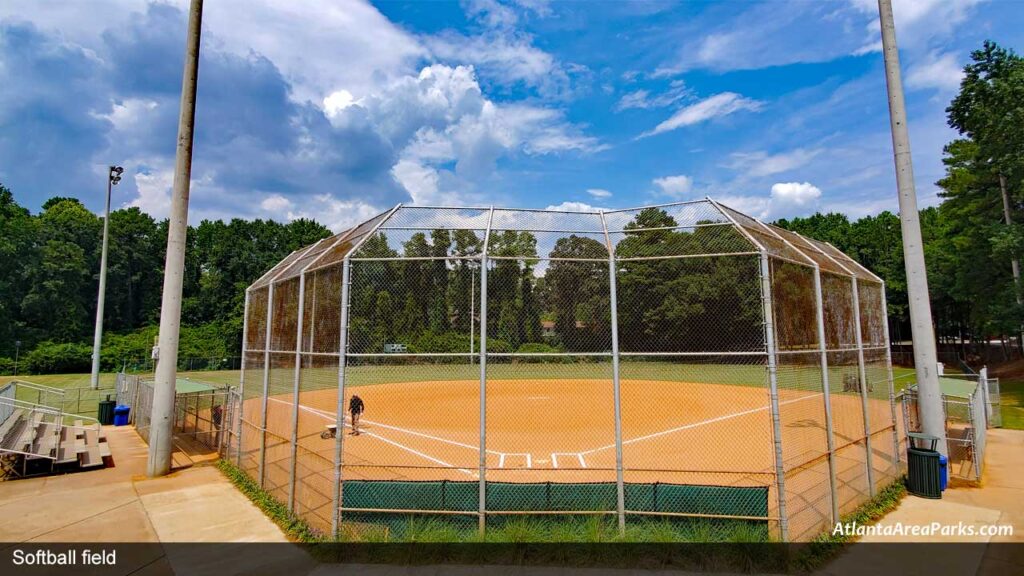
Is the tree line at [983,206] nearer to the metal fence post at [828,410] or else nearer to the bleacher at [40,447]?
the metal fence post at [828,410]

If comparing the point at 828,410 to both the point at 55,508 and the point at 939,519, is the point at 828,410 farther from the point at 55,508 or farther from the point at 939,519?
the point at 55,508

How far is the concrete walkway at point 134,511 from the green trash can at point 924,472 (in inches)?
422

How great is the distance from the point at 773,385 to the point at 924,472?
226 inches

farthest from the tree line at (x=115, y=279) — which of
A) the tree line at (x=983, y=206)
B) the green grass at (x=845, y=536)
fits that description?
the tree line at (x=983, y=206)

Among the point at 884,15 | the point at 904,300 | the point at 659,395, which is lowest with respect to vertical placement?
the point at 659,395

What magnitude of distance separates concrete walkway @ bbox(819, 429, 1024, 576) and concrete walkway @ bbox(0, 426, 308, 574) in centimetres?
763

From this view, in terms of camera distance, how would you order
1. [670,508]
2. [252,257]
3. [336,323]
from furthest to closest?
1. [252,257]
2. [336,323]
3. [670,508]

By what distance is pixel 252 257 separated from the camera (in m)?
64.4

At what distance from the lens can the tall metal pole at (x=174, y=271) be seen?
36.0 ft

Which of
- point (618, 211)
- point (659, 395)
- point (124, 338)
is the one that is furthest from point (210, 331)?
point (618, 211)

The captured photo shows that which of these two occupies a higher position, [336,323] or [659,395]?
[336,323]

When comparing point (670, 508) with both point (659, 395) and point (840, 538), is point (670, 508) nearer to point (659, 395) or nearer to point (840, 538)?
point (840, 538)

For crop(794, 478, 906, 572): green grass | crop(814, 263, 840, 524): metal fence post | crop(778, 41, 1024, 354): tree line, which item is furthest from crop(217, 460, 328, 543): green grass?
crop(778, 41, 1024, 354): tree line

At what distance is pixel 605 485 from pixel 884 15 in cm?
1147
